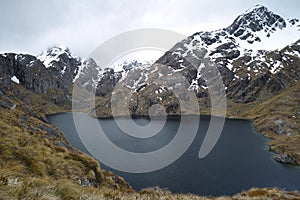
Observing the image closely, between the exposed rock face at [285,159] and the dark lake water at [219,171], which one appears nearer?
the dark lake water at [219,171]

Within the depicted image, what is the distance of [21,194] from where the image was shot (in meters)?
6.04

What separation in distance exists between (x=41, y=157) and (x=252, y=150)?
116 m

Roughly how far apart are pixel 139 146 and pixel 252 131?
9250 cm

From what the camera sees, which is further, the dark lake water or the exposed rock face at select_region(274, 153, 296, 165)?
the exposed rock face at select_region(274, 153, 296, 165)

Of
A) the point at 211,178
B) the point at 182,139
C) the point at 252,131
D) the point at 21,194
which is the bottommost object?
the point at 211,178

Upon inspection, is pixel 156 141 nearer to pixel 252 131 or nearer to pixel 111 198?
pixel 252 131

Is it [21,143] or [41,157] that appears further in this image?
[21,143]

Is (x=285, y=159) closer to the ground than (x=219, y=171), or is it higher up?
higher up

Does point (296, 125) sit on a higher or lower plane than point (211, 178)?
higher

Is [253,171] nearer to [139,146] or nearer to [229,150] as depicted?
[229,150]

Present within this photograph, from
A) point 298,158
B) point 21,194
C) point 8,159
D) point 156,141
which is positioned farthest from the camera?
point 156,141

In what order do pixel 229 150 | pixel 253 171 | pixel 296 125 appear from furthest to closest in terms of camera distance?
pixel 296 125
pixel 229 150
pixel 253 171

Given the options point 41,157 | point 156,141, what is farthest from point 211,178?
point 41,157

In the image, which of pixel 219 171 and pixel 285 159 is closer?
pixel 219 171
